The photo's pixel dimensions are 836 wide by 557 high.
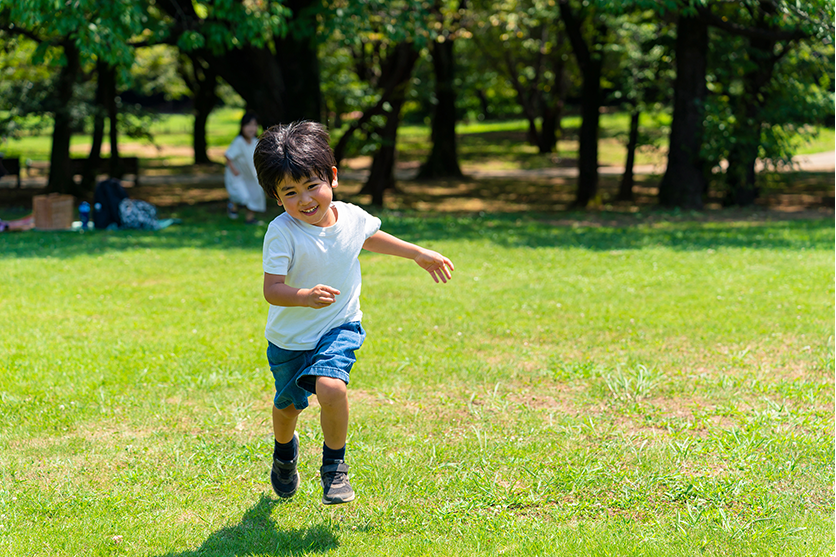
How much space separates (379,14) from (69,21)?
17.4 ft

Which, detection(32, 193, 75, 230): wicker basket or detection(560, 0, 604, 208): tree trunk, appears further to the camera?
detection(560, 0, 604, 208): tree trunk

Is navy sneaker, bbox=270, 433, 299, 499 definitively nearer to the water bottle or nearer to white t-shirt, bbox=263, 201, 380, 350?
white t-shirt, bbox=263, 201, 380, 350

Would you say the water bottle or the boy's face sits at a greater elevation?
the boy's face

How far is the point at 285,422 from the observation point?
361 cm

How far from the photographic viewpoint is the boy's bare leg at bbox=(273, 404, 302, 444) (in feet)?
11.8

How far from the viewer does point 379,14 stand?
45.7 feet

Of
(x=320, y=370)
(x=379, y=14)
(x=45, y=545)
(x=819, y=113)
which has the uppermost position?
(x=379, y=14)

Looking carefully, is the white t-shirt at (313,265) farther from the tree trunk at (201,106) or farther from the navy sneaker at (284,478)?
the tree trunk at (201,106)

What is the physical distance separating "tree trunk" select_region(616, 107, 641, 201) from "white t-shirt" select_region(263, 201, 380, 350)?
14.8m

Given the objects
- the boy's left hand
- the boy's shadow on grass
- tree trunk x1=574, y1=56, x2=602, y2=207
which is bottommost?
the boy's shadow on grass

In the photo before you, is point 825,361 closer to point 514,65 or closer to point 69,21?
point 69,21

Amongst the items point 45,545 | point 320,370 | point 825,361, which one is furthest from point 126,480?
point 825,361

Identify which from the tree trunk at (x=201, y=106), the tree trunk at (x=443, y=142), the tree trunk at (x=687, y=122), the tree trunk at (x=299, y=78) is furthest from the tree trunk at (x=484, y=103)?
the tree trunk at (x=299, y=78)

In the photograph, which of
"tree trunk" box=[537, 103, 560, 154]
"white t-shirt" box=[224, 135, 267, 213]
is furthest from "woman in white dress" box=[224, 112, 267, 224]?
"tree trunk" box=[537, 103, 560, 154]
